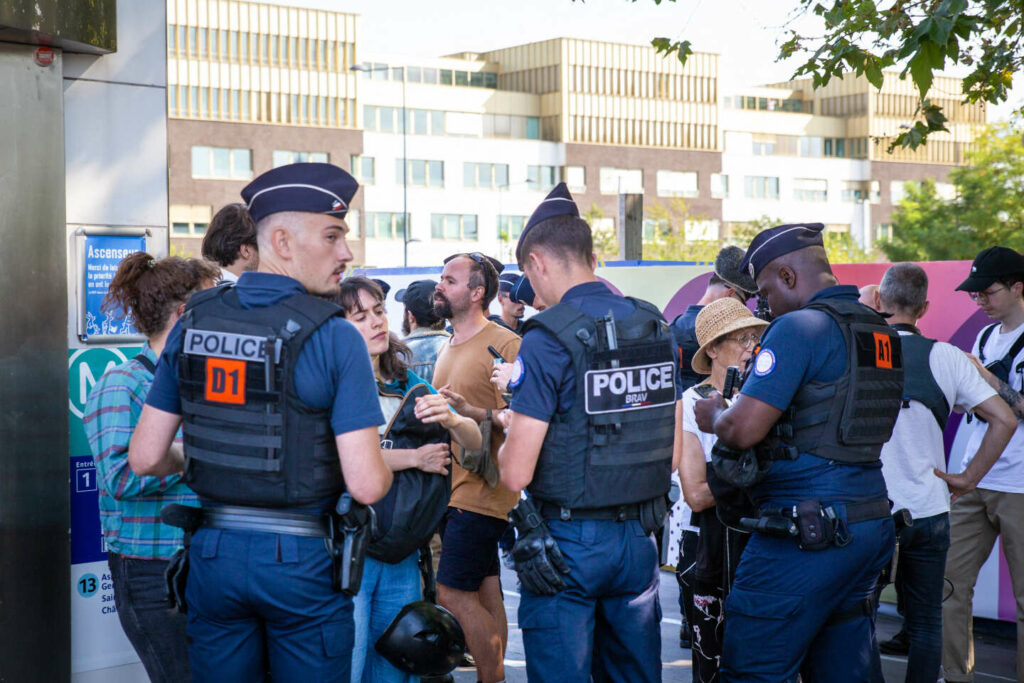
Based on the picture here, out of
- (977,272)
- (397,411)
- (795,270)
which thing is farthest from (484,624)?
(977,272)

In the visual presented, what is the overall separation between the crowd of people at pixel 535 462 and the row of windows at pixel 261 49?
67.9 meters

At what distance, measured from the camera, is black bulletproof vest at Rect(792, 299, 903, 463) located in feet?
13.3

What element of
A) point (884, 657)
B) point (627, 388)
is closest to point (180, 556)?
point (627, 388)

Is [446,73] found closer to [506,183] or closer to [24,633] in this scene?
[506,183]

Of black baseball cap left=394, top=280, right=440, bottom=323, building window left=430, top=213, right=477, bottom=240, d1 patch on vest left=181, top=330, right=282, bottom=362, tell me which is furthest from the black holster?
building window left=430, top=213, right=477, bottom=240

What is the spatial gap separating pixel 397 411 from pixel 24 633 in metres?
1.83

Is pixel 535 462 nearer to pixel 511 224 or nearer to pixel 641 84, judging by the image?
pixel 511 224

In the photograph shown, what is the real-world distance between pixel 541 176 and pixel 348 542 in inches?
3016

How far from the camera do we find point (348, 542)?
10.8 feet

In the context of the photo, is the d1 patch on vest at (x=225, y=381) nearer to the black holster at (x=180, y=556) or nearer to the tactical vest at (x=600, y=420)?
the black holster at (x=180, y=556)

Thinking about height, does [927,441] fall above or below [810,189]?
below

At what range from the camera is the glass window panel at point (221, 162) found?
68.4 meters

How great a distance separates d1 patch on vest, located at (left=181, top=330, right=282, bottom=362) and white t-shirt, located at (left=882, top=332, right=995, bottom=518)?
3.24 m

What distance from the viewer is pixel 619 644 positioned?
400 cm
